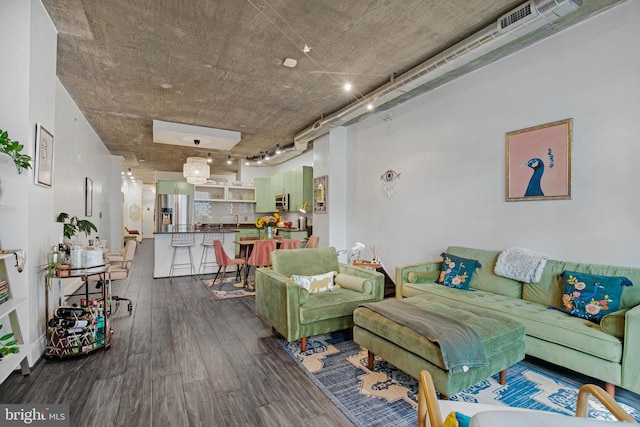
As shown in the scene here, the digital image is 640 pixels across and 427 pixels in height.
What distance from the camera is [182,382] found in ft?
8.14

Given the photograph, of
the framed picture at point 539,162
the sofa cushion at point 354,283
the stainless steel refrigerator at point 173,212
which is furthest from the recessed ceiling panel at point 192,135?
the framed picture at point 539,162

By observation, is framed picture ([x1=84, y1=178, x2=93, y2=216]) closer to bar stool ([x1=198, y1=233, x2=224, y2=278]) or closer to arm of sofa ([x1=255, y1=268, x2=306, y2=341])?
bar stool ([x1=198, y1=233, x2=224, y2=278])

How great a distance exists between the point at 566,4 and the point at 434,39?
116 centimetres

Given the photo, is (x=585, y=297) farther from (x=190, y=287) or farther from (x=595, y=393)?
(x=190, y=287)

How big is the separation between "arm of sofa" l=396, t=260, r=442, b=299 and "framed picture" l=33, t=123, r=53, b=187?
12.9 ft

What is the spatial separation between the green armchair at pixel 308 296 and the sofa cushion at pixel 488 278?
1188 mm

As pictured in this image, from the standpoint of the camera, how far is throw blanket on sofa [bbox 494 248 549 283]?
3.14 metres

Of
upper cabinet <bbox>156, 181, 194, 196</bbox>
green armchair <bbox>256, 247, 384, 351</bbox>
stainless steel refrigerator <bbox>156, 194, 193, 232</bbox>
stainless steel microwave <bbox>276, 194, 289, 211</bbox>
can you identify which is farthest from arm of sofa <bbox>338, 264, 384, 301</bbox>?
upper cabinet <bbox>156, 181, 194, 196</bbox>

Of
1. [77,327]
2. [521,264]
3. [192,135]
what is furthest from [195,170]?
[521,264]

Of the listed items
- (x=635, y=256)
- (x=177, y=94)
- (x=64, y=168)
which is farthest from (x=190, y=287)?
(x=635, y=256)

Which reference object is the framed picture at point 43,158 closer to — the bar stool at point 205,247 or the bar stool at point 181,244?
the bar stool at point 181,244

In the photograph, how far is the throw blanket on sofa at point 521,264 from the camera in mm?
3139

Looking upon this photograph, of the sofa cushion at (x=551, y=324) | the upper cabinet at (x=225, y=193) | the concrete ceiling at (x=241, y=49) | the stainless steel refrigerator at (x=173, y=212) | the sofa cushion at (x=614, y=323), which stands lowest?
the sofa cushion at (x=551, y=324)

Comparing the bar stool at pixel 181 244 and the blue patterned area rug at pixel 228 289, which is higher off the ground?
the bar stool at pixel 181 244
